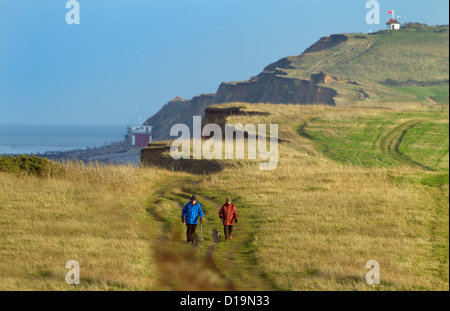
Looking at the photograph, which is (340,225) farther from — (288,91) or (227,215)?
(288,91)

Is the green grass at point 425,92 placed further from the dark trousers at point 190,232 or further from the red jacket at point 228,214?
the dark trousers at point 190,232

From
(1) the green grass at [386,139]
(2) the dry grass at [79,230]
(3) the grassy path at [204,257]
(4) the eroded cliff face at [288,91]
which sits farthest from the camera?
(4) the eroded cliff face at [288,91]

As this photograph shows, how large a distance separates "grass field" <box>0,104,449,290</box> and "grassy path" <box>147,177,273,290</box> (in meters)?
0.04

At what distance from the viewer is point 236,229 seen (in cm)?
2402

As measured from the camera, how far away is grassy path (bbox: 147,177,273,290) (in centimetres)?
1689

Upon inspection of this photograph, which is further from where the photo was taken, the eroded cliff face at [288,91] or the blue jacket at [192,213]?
the eroded cliff face at [288,91]

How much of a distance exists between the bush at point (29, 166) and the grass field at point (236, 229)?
3.03ft

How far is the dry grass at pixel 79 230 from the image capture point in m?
17.1

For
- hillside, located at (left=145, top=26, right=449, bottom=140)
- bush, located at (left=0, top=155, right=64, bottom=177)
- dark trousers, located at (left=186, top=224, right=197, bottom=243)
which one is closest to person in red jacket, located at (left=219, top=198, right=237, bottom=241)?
dark trousers, located at (left=186, top=224, right=197, bottom=243)

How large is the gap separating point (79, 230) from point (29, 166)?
13987mm

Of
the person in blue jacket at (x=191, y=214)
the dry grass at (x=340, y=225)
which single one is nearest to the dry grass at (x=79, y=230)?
the person in blue jacket at (x=191, y=214)

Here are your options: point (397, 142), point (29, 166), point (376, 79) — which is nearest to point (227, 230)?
point (29, 166)

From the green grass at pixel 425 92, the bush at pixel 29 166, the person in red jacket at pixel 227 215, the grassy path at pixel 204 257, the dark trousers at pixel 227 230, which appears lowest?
the grassy path at pixel 204 257

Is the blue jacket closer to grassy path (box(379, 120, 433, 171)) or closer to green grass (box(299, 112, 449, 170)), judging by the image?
green grass (box(299, 112, 449, 170))
